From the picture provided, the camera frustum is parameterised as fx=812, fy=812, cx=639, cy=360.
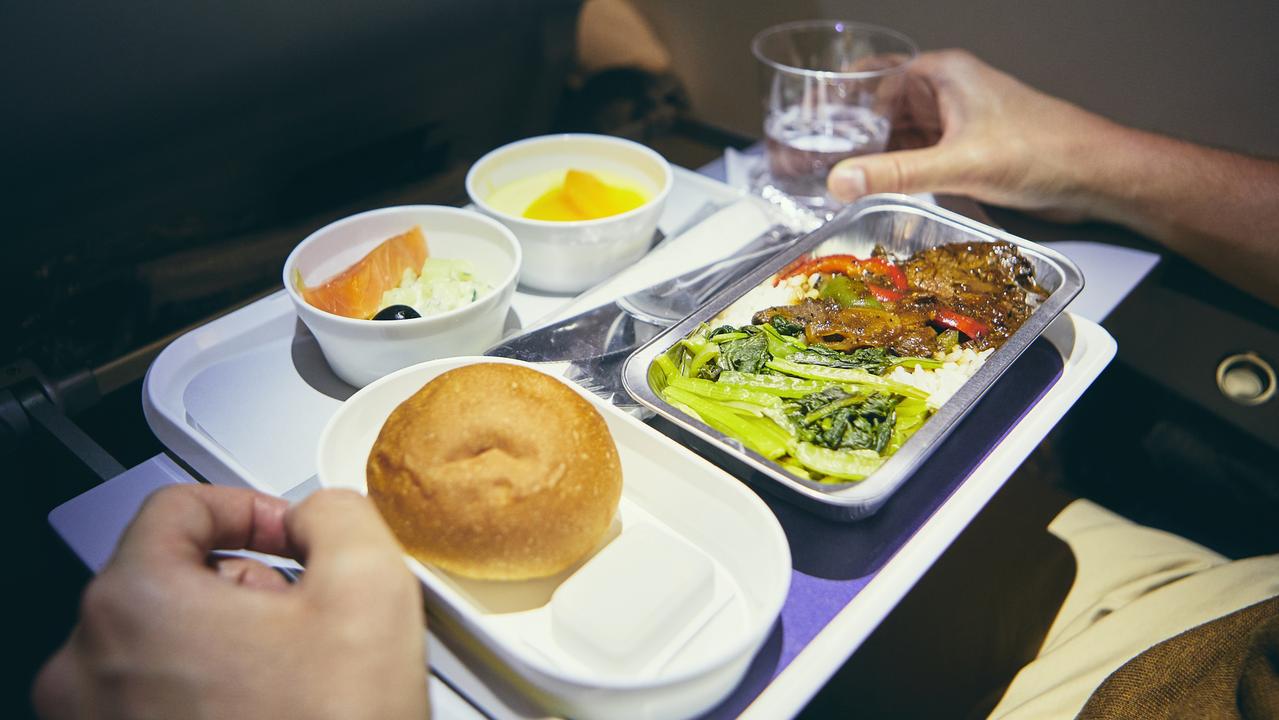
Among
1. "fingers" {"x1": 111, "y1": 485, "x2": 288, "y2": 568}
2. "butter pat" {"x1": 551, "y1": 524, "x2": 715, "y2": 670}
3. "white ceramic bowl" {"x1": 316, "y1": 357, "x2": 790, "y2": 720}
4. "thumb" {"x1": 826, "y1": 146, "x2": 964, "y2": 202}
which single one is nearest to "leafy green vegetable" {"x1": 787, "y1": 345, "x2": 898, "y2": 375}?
"white ceramic bowl" {"x1": 316, "y1": 357, "x2": 790, "y2": 720}

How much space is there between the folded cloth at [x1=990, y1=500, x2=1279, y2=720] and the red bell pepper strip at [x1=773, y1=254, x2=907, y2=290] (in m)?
0.61

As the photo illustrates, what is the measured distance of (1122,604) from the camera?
1.40m

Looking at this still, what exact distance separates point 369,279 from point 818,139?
111cm

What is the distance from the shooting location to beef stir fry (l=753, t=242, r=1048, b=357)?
139cm

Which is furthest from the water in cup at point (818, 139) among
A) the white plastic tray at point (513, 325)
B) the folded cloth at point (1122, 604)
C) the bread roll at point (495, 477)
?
the bread roll at point (495, 477)

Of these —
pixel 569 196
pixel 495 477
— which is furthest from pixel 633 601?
pixel 569 196

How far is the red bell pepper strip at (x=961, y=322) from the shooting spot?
141 centimetres

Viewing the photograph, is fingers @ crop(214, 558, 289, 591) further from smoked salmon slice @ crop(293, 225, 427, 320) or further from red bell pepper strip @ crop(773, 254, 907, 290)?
red bell pepper strip @ crop(773, 254, 907, 290)

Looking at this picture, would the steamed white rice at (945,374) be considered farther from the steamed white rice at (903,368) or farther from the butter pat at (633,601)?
the butter pat at (633,601)

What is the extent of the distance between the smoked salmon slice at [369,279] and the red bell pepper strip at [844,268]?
0.68m

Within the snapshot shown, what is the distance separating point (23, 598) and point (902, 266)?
1656mm

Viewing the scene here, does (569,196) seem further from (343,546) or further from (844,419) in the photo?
(343,546)

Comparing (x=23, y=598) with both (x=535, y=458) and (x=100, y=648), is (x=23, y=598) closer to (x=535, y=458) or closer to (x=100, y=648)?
(x=100, y=648)

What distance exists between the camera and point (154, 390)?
1.32 metres
